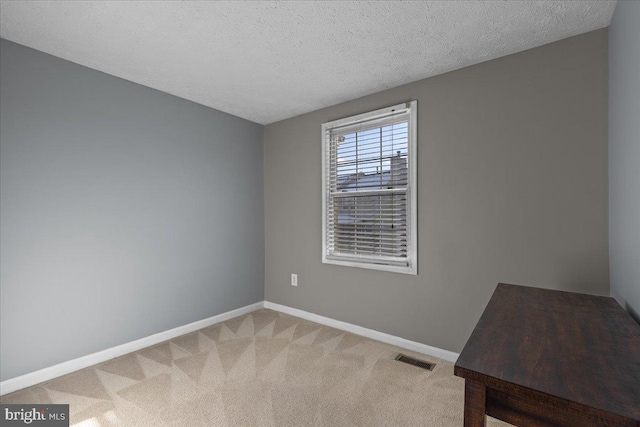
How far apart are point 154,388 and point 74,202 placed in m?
1.49

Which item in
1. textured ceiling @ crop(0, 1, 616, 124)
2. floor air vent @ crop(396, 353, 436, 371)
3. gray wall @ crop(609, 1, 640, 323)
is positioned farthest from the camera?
floor air vent @ crop(396, 353, 436, 371)

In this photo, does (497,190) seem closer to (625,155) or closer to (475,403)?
(625,155)

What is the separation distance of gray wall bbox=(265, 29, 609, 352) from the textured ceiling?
0.72 feet

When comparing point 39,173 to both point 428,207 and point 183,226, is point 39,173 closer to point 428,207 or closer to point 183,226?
point 183,226

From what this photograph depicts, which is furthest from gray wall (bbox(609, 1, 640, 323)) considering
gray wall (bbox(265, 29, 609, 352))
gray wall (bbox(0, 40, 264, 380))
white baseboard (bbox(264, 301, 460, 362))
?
gray wall (bbox(0, 40, 264, 380))

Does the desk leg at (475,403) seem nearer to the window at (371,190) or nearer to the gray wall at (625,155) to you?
the gray wall at (625,155)

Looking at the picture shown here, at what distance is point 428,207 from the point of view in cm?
260

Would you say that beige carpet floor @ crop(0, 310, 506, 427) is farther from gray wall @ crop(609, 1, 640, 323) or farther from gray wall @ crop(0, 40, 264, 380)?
gray wall @ crop(609, 1, 640, 323)

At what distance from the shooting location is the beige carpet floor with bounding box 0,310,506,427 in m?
1.79

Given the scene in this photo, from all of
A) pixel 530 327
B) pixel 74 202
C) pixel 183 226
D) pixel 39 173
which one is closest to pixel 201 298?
pixel 183 226

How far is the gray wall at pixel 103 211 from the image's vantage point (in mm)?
2111

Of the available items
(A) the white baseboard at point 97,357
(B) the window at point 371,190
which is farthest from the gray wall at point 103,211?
(B) the window at point 371,190

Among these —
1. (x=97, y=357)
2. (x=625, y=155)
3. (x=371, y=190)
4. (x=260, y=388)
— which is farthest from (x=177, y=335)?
(x=625, y=155)

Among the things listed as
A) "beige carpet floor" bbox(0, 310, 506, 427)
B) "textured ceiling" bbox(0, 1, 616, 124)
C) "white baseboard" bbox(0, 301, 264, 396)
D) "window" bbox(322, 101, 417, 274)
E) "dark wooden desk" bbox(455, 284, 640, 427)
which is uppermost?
"textured ceiling" bbox(0, 1, 616, 124)
